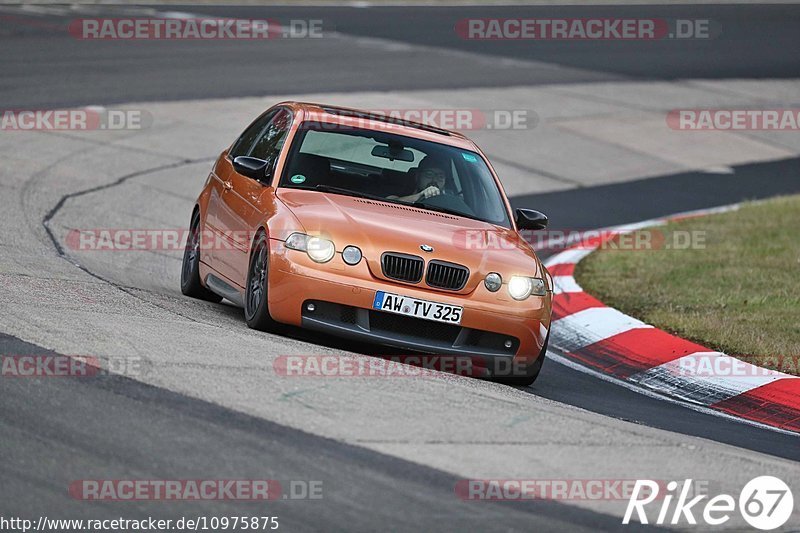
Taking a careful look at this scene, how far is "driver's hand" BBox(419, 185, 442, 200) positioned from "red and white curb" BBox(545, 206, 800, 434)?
5.58 ft

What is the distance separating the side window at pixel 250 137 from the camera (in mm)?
10523

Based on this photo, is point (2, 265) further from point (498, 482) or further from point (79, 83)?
point (79, 83)

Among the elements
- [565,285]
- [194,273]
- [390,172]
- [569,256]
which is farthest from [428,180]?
[569,256]

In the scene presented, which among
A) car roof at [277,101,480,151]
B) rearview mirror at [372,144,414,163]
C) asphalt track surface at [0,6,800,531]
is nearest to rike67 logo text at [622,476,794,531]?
asphalt track surface at [0,6,800,531]

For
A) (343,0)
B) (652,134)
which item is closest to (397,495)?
(652,134)

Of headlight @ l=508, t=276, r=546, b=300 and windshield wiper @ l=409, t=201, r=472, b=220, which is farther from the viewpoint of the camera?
windshield wiper @ l=409, t=201, r=472, b=220

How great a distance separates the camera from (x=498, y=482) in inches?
232

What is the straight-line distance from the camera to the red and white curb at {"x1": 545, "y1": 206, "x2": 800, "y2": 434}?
8953 mm

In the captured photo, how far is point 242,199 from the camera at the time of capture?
9.55 metres

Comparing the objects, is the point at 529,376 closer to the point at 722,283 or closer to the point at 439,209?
the point at 439,209

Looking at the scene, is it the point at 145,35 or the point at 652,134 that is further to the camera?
the point at 145,35

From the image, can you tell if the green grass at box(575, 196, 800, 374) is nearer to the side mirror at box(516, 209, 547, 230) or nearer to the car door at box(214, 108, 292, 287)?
the side mirror at box(516, 209, 547, 230)

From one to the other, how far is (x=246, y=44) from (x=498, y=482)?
21236 millimetres

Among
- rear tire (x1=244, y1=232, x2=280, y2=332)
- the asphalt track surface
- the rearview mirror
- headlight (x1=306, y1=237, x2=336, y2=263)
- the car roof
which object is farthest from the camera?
the car roof
